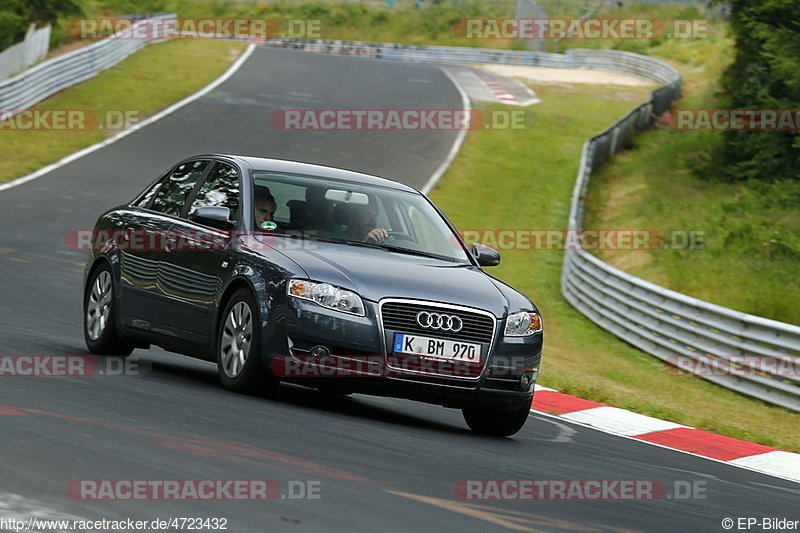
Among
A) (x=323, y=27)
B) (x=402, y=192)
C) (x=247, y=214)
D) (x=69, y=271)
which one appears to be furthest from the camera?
(x=323, y=27)

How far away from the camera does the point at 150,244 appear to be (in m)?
9.68

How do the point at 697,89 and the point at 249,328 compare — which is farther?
the point at 697,89

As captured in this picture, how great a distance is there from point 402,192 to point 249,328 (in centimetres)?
204

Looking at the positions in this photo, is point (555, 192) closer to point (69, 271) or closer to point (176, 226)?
point (69, 271)

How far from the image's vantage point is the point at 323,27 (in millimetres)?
72000

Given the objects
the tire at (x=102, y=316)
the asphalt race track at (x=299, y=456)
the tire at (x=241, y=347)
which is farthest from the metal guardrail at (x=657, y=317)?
the tire at (x=241, y=347)

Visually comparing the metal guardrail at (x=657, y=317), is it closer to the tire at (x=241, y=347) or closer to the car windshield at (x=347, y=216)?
the car windshield at (x=347, y=216)

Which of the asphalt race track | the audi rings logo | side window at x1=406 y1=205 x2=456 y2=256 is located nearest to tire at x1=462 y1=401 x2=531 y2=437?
the asphalt race track

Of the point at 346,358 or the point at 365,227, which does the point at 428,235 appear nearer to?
the point at 365,227

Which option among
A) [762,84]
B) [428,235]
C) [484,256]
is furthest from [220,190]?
[762,84]

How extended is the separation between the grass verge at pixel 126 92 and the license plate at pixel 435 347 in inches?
721

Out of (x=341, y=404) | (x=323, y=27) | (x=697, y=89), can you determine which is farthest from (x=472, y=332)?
(x=323, y=27)

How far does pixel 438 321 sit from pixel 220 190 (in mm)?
2205

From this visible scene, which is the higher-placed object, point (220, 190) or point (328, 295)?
point (220, 190)
